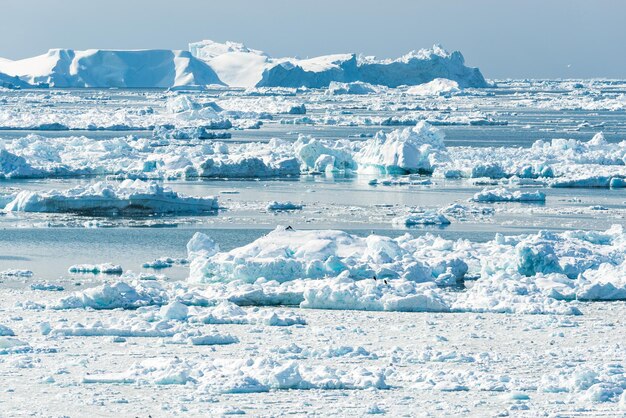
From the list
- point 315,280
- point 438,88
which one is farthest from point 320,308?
point 438,88

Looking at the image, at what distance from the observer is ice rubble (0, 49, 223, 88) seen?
247ft

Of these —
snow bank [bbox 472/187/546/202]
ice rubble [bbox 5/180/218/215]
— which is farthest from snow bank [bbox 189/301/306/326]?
snow bank [bbox 472/187/546/202]

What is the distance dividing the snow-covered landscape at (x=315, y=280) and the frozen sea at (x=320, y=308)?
1.0 inches

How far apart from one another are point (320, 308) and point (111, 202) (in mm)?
8461

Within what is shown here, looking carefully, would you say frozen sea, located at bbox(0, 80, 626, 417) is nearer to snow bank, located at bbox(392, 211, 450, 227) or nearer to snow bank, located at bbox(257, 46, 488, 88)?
snow bank, located at bbox(392, 211, 450, 227)

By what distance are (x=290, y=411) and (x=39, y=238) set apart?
9486mm

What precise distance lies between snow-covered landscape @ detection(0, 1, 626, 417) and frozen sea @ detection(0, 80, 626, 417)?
25 mm

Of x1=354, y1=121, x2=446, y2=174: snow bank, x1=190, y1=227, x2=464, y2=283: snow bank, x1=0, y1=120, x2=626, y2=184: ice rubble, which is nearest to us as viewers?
x1=190, y1=227, x2=464, y2=283: snow bank

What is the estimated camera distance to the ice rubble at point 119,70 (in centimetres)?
7544

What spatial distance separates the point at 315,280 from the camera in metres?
10.6

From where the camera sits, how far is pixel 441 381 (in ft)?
22.7

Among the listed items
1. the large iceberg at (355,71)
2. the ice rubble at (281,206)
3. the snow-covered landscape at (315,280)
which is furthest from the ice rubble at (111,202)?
the large iceberg at (355,71)

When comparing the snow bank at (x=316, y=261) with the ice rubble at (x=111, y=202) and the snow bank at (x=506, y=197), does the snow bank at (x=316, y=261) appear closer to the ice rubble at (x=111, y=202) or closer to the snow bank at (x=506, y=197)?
the ice rubble at (x=111, y=202)

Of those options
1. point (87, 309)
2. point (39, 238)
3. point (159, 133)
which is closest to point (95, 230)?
point (39, 238)
